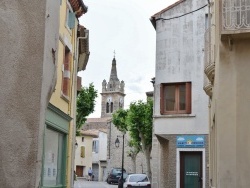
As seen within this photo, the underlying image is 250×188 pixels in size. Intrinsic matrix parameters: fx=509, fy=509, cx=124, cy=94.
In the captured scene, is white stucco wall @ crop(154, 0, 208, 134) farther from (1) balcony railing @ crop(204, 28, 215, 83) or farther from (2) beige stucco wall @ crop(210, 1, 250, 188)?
(2) beige stucco wall @ crop(210, 1, 250, 188)

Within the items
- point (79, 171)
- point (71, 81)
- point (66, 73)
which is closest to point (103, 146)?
point (79, 171)

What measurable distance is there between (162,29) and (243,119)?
592 inches

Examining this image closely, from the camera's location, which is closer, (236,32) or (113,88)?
(236,32)

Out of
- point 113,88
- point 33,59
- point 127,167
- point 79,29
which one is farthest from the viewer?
point 113,88

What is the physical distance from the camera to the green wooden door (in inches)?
920

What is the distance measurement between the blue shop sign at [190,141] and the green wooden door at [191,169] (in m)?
0.37

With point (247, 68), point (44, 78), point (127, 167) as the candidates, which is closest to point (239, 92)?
point (247, 68)

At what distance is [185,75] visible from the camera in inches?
960

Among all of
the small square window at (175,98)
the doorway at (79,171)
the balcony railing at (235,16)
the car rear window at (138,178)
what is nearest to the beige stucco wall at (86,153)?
the doorway at (79,171)

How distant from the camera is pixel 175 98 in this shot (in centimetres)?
2444

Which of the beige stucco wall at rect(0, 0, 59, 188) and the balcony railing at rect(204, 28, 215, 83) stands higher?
the balcony railing at rect(204, 28, 215, 83)

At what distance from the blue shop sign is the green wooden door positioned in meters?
0.37

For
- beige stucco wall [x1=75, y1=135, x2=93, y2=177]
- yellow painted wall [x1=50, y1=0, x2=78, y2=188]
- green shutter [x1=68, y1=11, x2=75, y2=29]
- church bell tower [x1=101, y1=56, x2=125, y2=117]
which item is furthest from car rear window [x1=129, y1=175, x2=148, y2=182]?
church bell tower [x1=101, y1=56, x2=125, y2=117]

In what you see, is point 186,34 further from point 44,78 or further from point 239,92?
point 44,78
